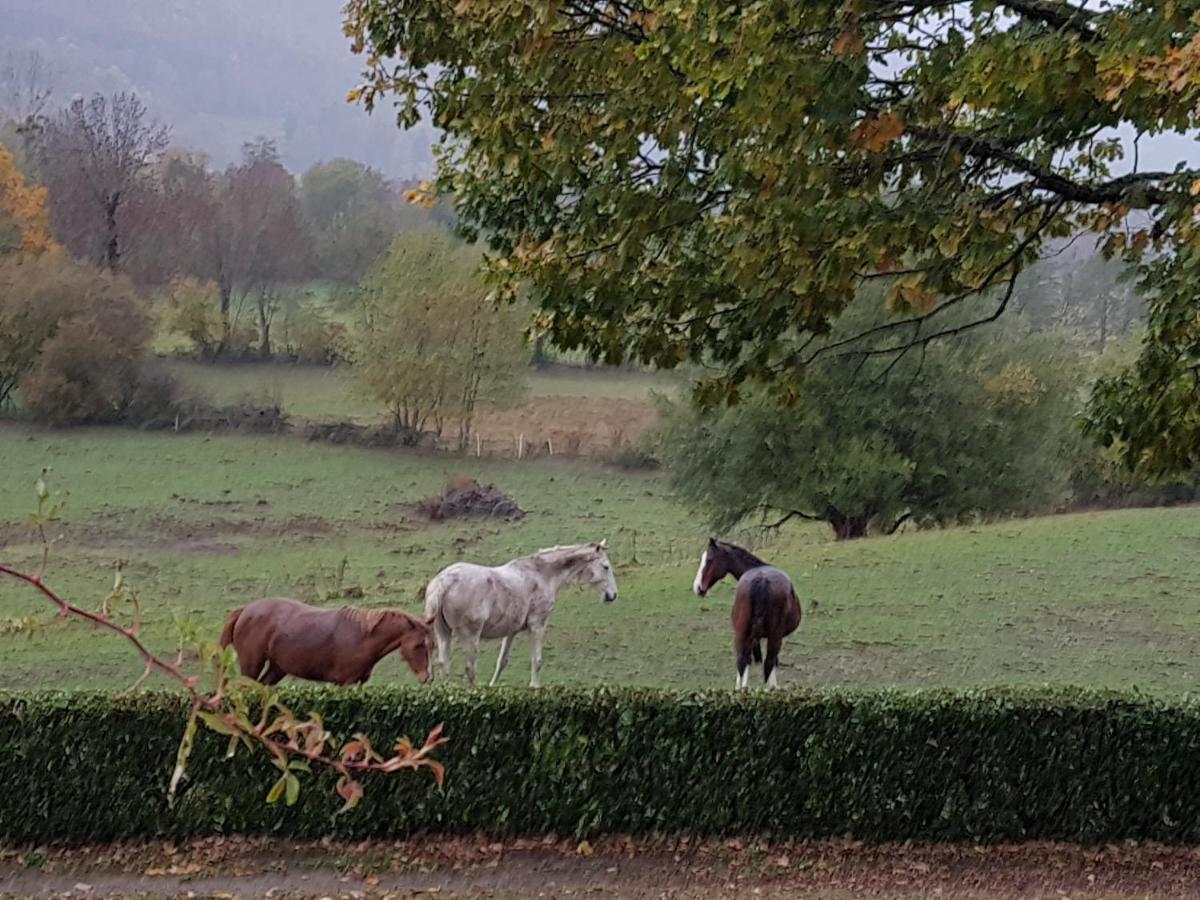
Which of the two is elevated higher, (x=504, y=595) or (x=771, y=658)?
(x=504, y=595)

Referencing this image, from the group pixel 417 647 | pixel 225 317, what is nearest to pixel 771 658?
pixel 417 647

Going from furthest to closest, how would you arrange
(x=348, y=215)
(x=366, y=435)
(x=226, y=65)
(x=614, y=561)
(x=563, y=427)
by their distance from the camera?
(x=226, y=65)
(x=348, y=215)
(x=563, y=427)
(x=366, y=435)
(x=614, y=561)

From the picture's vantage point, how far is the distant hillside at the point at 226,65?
73250 millimetres

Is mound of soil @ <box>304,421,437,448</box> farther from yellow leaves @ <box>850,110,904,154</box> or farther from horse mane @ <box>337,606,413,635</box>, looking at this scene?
yellow leaves @ <box>850,110,904,154</box>

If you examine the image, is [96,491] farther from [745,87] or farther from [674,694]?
[745,87]

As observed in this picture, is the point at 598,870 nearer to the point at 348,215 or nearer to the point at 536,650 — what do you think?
the point at 536,650

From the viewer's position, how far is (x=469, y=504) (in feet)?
71.7

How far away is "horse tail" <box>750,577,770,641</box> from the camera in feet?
33.4

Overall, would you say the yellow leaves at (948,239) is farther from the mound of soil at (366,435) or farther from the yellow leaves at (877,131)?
the mound of soil at (366,435)

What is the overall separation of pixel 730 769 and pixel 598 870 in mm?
1140

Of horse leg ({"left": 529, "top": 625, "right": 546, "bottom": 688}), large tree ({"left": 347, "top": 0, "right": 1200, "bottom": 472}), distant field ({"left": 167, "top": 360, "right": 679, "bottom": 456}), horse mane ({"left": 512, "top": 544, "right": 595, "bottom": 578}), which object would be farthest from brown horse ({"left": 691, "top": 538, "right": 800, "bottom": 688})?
distant field ({"left": 167, "top": 360, "right": 679, "bottom": 456})

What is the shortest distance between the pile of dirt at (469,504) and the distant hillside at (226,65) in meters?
40.3

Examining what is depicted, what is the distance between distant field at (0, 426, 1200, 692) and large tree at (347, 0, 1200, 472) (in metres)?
4.19

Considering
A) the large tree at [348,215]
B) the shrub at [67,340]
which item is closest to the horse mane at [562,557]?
the shrub at [67,340]
